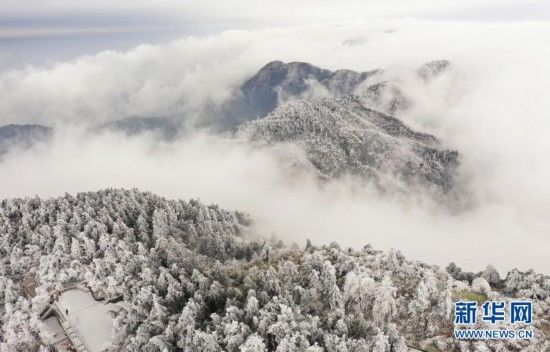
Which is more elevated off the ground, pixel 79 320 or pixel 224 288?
pixel 224 288

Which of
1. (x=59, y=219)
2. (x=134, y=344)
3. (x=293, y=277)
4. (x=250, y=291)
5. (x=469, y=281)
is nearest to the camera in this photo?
(x=134, y=344)

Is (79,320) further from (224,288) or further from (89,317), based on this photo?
(224,288)

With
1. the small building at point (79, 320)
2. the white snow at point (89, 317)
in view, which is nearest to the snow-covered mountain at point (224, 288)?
the small building at point (79, 320)

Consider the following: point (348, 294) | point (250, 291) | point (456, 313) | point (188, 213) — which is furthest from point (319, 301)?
point (188, 213)

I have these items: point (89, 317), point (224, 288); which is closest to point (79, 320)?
point (89, 317)

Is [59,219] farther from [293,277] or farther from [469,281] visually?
[469,281]

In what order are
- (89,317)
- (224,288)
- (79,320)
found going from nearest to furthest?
(224,288), (79,320), (89,317)

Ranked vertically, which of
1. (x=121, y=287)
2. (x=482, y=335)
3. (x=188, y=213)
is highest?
(x=188, y=213)

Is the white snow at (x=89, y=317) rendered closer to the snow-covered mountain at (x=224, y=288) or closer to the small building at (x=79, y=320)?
the small building at (x=79, y=320)
